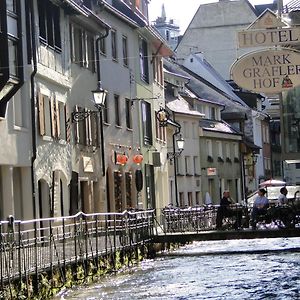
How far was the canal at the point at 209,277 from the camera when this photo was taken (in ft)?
75.4

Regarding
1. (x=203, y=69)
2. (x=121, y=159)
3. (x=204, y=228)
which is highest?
(x=203, y=69)

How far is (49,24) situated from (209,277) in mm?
12147

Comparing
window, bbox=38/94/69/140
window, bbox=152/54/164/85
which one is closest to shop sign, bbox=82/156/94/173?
window, bbox=38/94/69/140

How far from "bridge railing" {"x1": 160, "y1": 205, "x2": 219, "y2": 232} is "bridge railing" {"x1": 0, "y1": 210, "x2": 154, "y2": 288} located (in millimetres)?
3591

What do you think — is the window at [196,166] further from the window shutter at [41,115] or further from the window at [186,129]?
the window shutter at [41,115]

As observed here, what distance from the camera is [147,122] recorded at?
167 feet

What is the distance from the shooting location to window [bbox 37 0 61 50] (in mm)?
34031

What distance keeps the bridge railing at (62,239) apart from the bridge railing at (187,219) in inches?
141

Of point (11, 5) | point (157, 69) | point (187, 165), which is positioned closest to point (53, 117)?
point (11, 5)

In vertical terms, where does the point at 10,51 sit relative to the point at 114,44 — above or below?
below

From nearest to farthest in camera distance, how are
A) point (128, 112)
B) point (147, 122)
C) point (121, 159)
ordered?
point (121, 159)
point (128, 112)
point (147, 122)

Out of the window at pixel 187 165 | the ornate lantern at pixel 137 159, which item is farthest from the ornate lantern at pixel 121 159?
the window at pixel 187 165

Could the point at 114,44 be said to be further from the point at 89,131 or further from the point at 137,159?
the point at 89,131

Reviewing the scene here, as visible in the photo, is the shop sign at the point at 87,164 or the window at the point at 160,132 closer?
the shop sign at the point at 87,164
